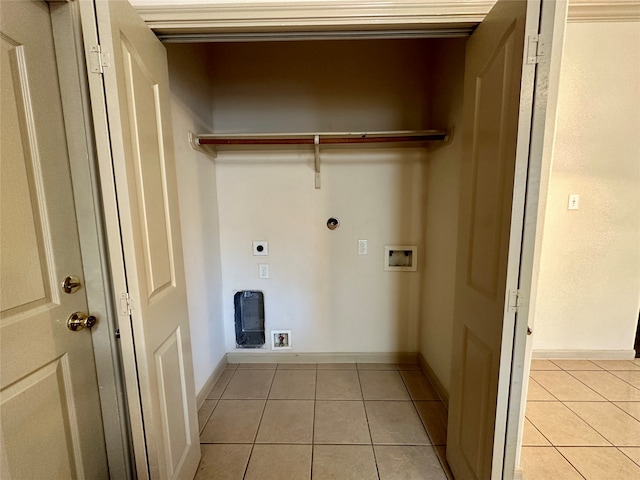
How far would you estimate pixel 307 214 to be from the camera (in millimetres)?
2254

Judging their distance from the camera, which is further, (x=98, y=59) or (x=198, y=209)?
(x=198, y=209)

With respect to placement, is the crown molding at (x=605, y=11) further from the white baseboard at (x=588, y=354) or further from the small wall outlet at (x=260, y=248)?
the small wall outlet at (x=260, y=248)

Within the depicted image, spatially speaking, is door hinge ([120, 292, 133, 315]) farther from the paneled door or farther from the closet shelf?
the closet shelf

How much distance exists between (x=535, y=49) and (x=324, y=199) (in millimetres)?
1554

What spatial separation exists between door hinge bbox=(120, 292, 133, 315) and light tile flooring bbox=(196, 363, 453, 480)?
3.50ft

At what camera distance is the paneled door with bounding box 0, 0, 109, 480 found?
779 millimetres

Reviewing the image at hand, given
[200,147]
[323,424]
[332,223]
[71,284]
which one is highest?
[200,147]

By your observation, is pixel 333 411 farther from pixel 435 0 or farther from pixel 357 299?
pixel 435 0

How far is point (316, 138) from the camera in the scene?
1893 millimetres

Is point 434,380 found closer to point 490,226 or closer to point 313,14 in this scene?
point 490,226

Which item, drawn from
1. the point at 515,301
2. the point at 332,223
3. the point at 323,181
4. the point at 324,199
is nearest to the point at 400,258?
the point at 332,223

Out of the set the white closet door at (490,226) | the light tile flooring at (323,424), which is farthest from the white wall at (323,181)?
the white closet door at (490,226)

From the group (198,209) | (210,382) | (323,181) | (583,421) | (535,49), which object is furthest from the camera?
(323,181)

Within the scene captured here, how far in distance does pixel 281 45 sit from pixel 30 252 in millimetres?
2135
